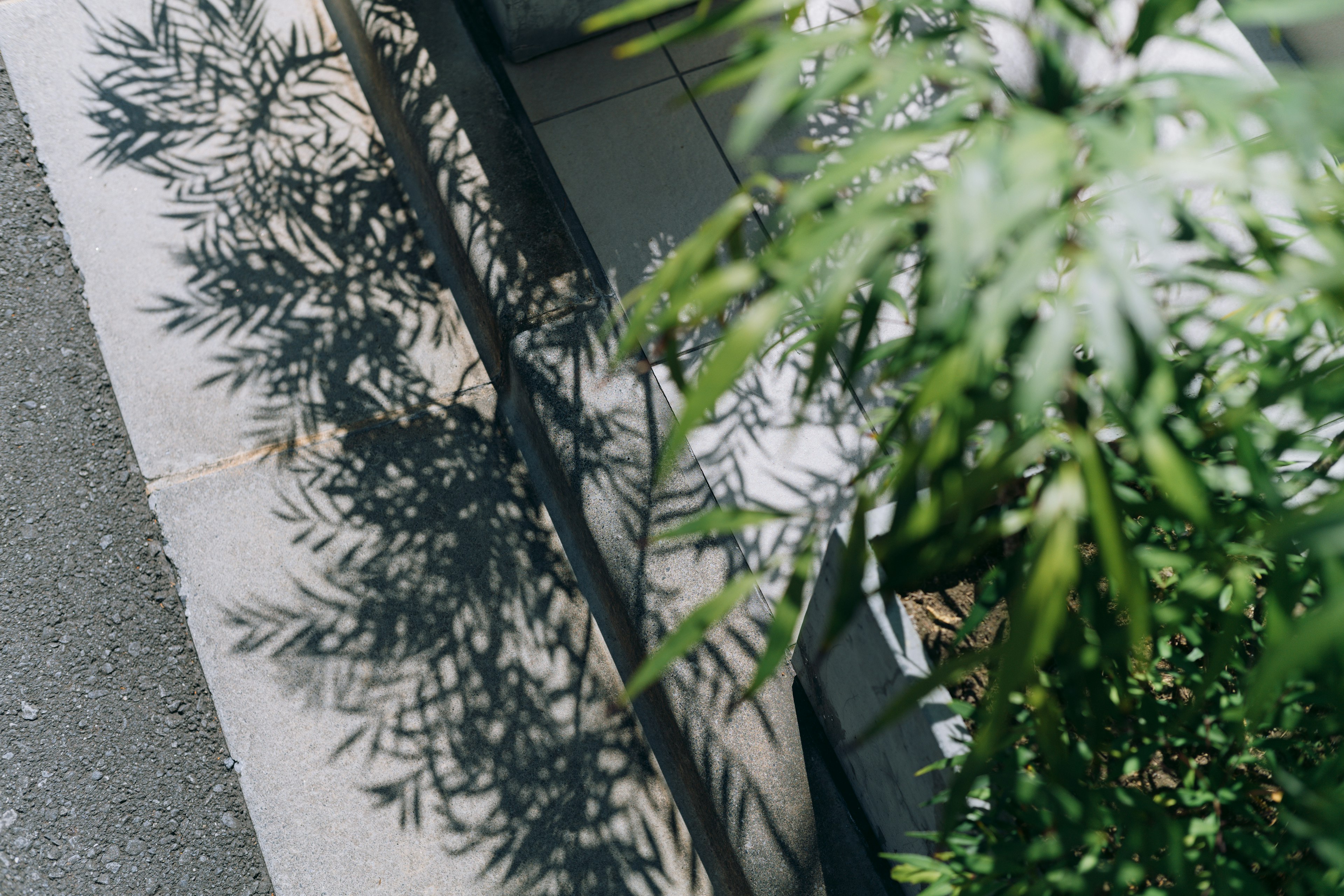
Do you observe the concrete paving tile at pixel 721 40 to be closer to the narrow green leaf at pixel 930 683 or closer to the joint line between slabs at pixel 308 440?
the joint line between slabs at pixel 308 440

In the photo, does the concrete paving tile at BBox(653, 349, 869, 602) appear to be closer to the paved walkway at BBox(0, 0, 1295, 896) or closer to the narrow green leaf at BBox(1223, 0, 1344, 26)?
the paved walkway at BBox(0, 0, 1295, 896)

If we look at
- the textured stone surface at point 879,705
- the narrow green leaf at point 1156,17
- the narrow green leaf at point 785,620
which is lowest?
the textured stone surface at point 879,705

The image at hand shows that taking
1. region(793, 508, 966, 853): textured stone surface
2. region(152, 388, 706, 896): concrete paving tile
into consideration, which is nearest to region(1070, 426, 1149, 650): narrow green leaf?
region(793, 508, 966, 853): textured stone surface

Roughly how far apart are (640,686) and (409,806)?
179 centimetres

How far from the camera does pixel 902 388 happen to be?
193cm

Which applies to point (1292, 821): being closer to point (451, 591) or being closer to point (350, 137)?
point (451, 591)

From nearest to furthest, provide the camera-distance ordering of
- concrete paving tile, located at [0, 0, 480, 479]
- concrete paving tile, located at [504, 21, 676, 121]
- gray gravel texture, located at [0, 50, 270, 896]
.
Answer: gray gravel texture, located at [0, 50, 270, 896], concrete paving tile, located at [0, 0, 480, 479], concrete paving tile, located at [504, 21, 676, 121]

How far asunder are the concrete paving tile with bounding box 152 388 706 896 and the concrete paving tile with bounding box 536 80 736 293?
780 millimetres

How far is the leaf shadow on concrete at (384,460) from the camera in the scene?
2.69 metres

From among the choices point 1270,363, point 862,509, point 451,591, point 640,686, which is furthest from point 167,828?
point 1270,363

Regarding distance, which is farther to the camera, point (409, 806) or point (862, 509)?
point (409, 806)

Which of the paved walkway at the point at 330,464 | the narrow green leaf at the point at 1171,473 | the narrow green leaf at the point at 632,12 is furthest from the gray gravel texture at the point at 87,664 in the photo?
the narrow green leaf at the point at 1171,473

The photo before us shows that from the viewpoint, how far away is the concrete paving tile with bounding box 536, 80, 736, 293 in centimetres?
327

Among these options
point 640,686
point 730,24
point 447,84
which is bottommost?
point 640,686
